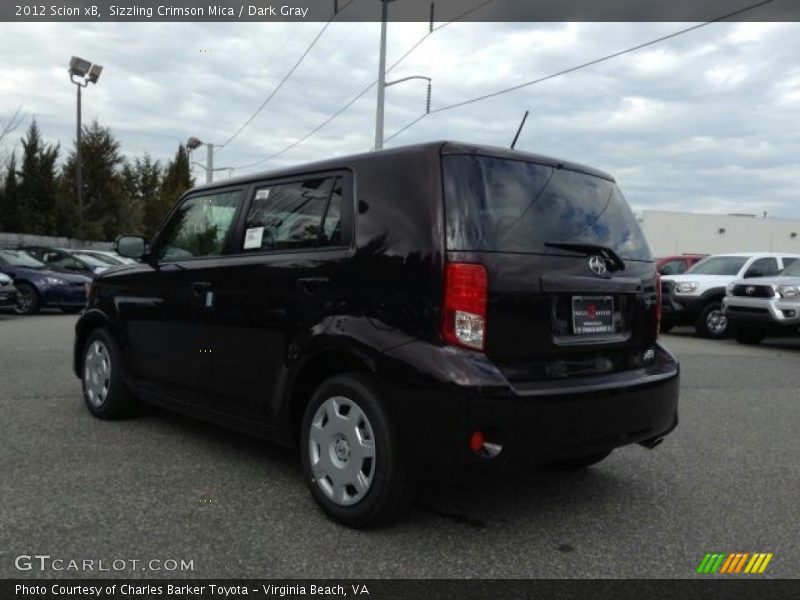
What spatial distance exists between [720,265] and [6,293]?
14022 millimetres

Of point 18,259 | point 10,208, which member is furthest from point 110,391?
point 10,208

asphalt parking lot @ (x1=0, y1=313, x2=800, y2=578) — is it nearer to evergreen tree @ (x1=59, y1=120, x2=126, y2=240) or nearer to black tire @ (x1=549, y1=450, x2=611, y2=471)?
black tire @ (x1=549, y1=450, x2=611, y2=471)

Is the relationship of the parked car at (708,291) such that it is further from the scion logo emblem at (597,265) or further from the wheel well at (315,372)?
the wheel well at (315,372)

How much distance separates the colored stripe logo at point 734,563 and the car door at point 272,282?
204 cm

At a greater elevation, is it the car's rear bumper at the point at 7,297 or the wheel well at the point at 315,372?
the wheel well at the point at 315,372

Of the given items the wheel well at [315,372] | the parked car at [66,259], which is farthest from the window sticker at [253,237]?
the parked car at [66,259]

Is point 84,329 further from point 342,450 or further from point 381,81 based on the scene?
point 381,81

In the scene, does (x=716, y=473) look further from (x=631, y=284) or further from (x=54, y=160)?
(x=54, y=160)

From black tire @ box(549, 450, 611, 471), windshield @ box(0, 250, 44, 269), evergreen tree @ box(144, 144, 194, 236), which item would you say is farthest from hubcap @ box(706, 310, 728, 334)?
evergreen tree @ box(144, 144, 194, 236)

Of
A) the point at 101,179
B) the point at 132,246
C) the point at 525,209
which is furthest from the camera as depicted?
the point at 101,179

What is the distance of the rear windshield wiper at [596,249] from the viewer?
3.49 meters

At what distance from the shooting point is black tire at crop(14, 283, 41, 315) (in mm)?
15766

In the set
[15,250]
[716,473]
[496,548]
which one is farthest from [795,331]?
[15,250]

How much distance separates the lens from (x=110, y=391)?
5.40 m
